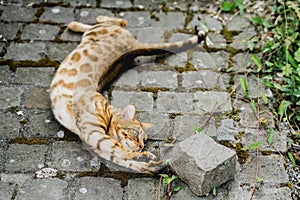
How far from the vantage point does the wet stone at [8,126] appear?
3912mm

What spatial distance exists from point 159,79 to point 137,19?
873 mm

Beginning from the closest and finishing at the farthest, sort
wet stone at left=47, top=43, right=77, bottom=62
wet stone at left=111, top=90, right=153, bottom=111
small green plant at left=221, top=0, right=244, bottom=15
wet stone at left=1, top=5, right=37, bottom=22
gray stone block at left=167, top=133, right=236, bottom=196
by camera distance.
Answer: gray stone block at left=167, top=133, right=236, bottom=196 < wet stone at left=111, top=90, right=153, bottom=111 < wet stone at left=47, top=43, right=77, bottom=62 < wet stone at left=1, top=5, right=37, bottom=22 < small green plant at left=221, top=0, right=244, bottom=15

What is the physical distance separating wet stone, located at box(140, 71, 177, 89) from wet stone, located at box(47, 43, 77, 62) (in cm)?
68

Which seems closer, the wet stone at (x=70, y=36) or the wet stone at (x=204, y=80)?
the wet stone at (x=204, y=80)

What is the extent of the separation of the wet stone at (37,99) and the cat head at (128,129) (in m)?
0.56

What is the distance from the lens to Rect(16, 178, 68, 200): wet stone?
350cm

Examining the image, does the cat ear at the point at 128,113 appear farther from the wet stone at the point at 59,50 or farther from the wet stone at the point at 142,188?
the wet stone at the point at 59,50

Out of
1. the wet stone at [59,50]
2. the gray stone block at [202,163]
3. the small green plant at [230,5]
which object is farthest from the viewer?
the small green plant at [230,5]

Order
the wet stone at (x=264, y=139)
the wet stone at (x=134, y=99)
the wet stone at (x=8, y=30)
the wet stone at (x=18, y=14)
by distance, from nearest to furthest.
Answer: the wet stone at (x=264, y=139) < the wet stone at (x=134, y=99) < the wet stone at (x=8, y=30) < the wet stone at (x=18, y=14)

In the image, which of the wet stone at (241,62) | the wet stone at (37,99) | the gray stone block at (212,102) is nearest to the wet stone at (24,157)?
the wet stone at (37,99)

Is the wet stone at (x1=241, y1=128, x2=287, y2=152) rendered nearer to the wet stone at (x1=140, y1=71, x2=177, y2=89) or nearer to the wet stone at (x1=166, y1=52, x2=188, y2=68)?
the wet stone at (x1=140, y1=71, x2=177, y2=89)

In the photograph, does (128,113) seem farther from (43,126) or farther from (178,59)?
(178,59)

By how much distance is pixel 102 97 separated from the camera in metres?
4.05

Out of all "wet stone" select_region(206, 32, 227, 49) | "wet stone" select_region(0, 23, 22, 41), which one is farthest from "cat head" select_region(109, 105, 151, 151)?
"wet stone" select_region(0, 23, 22, 41)
